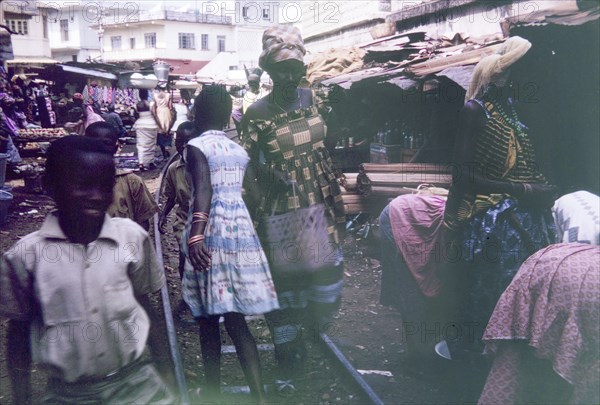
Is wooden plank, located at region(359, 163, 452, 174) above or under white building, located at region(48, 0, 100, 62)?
under

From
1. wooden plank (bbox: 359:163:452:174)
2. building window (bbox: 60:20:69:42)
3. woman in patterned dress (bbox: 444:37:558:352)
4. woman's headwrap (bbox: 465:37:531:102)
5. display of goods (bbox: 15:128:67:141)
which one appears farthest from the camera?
building window (bbox: 60:20:69:42)

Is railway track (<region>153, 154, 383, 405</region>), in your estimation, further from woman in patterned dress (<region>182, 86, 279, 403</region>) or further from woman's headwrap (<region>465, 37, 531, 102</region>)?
woman's headwrap (<region>465, 37, 531, 102</region>)

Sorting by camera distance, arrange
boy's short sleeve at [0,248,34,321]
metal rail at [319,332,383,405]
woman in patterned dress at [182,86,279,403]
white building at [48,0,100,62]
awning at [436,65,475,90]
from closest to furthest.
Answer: boy's short sleeve at [0,248,34,321] < woman in patterned dress at [182,86,279,403] < metal rail at [319,332,383,405] < awning at [436,65,475,90] < white building at [48,0,100,62]

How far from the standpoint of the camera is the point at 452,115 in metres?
9.06

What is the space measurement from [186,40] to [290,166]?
62.5m

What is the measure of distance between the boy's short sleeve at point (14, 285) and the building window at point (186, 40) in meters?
63.4

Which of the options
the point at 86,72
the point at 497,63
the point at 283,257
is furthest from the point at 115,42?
the point at 497,63

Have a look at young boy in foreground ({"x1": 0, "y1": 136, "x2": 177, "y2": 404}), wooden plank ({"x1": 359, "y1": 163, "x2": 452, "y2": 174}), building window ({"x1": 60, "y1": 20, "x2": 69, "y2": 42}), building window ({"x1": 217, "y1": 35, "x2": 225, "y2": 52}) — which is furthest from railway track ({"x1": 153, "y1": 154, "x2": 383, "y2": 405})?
building window ({"x1": 60, "y1": 20, "x2": 69, "y2": 42})

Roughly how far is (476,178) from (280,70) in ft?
4.94

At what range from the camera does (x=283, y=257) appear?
3.82 metres

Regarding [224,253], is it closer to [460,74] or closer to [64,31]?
[460,74]

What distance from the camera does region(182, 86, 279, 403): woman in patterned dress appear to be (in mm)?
3365

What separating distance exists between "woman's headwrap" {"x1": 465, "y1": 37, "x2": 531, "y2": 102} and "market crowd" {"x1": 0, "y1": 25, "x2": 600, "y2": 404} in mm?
13

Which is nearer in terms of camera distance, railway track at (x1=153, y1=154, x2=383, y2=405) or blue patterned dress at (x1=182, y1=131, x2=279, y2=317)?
blue patterned dress at (x1=182, y1=131, x2=279, y2=317)
